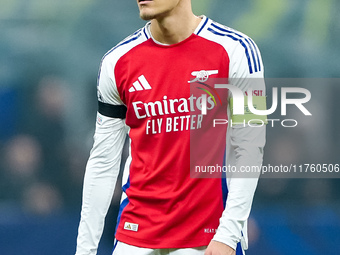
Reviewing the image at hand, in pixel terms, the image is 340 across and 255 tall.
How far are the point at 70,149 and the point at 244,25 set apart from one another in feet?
3.26

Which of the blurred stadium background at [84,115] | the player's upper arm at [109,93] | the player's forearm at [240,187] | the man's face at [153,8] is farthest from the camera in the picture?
the blurred stadium background at [84,115]

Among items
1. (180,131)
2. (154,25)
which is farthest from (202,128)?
(154,25)

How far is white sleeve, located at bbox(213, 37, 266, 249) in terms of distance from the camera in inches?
76.9

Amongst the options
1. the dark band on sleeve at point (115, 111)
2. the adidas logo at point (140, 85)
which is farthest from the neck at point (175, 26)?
the dark band on sleeve at point (115, 111)

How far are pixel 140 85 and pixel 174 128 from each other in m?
0.19

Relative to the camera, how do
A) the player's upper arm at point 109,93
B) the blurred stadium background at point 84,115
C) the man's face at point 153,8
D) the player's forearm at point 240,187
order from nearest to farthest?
the player's forearm at point 240,187 < the man's face at point 153,8 < the player's upper arm at point 109,93 < the blurred stadium background at point 84,115

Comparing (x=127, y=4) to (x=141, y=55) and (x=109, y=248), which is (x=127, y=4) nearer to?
(x=141, y=55)

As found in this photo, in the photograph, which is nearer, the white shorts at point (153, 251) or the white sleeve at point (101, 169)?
the white shorts at point (153, 251)

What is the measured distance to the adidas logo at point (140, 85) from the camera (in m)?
2.15

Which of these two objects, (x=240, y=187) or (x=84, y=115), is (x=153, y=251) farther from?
(x=84, y=115)

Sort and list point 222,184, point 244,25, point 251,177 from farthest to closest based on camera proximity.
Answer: point 244,25 → point 222,184 → point 251,177

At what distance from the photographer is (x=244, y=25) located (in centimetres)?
300

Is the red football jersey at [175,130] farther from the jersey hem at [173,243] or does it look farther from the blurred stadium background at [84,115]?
the blurred stadium background at [84,115]

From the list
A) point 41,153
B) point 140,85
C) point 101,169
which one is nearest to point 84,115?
point 41,153
